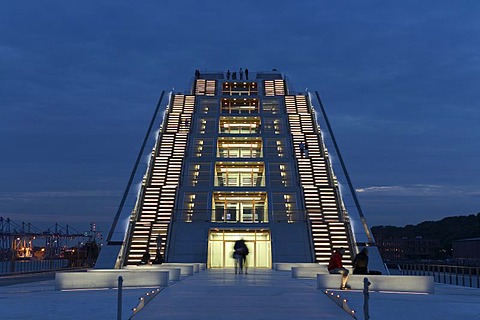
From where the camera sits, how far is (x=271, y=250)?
1266 inches

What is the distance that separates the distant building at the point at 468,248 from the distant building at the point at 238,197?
128 feet

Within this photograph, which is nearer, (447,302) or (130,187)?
(447,302)

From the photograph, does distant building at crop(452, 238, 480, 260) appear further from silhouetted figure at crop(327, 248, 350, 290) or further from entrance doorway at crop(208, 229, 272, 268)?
silhouetted figure at crop(327, 248, 350, 290)

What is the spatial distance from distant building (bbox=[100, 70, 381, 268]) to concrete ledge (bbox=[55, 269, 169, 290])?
13.3 m

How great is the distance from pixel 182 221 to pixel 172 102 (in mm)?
22267

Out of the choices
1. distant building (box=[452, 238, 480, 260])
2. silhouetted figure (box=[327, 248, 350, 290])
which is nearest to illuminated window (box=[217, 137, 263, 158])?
silhouetted figure (box=[327, 248, 350, 290])

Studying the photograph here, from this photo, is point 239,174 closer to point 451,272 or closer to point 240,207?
point 240,207

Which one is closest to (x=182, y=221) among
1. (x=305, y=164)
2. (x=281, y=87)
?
(x=305, y=164)

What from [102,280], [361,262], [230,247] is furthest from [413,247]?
[102,280]

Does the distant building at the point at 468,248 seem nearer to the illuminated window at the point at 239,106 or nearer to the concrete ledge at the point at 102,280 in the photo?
the illuminated window at the point at 239,106

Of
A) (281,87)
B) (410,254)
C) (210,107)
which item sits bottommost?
(410,254)

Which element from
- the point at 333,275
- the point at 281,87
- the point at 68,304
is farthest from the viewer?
the point at 281,87

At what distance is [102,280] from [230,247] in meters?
19.6

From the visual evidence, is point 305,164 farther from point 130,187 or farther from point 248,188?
point 130,187
